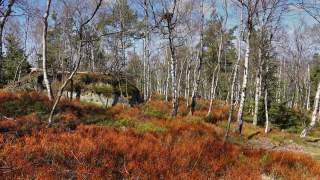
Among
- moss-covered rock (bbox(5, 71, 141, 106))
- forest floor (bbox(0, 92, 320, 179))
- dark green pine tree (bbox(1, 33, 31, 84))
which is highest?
dark green pine tree (bbox(1, 33, 31, 84))

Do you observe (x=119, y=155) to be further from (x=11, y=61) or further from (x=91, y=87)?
(x=11, y=61)

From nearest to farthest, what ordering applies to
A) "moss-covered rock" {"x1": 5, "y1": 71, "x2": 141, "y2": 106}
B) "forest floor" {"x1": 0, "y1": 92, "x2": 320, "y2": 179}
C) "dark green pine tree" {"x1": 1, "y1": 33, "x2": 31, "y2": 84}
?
"forest floor" {"x1": 0, "y1": 92, "x2": 320, "y2": 179} < "moss-covered rock" {"x1": 5, "y1": 71, "x2": 141, "y2": 106} < "dark green pine tree" {"x1": 1, "y1": 33, "x2": 31, "y2": 84}

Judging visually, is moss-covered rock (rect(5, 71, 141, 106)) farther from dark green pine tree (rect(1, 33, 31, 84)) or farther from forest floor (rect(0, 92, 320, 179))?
dark green pine tree (rect(1, 33, 31, 84))

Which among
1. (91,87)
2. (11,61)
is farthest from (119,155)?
(11,61)

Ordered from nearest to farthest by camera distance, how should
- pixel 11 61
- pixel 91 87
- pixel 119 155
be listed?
1. pixel 119 155
2. pixel 91 87
3. pixel 11 61

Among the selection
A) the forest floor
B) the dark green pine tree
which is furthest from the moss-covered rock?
the dark green pine tree

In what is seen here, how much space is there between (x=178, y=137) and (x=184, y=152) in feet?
8.64

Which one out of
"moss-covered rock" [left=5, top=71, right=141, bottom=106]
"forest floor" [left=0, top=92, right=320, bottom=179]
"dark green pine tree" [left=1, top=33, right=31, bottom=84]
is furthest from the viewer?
"dark green pine tree" [left=1, top=33, right=31, bottom=84]

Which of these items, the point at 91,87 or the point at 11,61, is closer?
the point at 91,87

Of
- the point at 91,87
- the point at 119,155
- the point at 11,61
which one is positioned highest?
the point at 11,61

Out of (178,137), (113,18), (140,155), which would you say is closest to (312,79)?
(113,18)

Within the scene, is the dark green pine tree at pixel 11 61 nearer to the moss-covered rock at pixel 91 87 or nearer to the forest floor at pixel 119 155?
the moss-covered rock at pixel 91 87

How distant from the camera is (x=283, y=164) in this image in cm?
973

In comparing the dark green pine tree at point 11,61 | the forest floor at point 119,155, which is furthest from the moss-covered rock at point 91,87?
the dark green pine tree at point 11,61
